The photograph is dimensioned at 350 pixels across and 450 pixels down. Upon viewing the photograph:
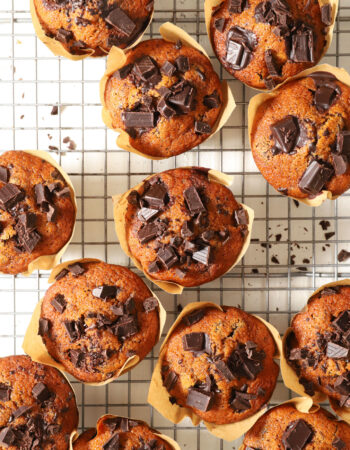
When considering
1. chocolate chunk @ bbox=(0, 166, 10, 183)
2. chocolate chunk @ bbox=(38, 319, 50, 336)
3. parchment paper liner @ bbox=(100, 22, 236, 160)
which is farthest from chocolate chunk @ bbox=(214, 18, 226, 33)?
chocolate chunk @ bbox=(38, 319, 50, 336)

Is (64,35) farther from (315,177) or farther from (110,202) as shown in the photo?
(315,177)

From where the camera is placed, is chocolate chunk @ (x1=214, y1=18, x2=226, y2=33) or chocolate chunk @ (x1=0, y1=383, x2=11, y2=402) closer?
chocolate chunk @ (x1=0, y1=383, x2=11, y2=402)

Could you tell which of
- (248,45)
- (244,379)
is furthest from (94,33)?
(244,379)

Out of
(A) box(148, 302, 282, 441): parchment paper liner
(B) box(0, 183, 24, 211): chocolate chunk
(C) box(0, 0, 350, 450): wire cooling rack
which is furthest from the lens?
(C) box(0, 0, 350, 450): wire cooling rack

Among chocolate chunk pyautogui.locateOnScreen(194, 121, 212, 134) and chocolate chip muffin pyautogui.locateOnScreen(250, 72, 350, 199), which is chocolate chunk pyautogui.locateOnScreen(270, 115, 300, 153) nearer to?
chocolate chip muffin pyautogui.locateOnScreen(250, 72, 350, 199)

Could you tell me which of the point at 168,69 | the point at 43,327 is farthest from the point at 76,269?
the point at 168,69

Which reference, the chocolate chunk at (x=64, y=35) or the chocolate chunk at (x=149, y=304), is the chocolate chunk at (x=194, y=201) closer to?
the chocolate chunk at (x=149, y=304)
